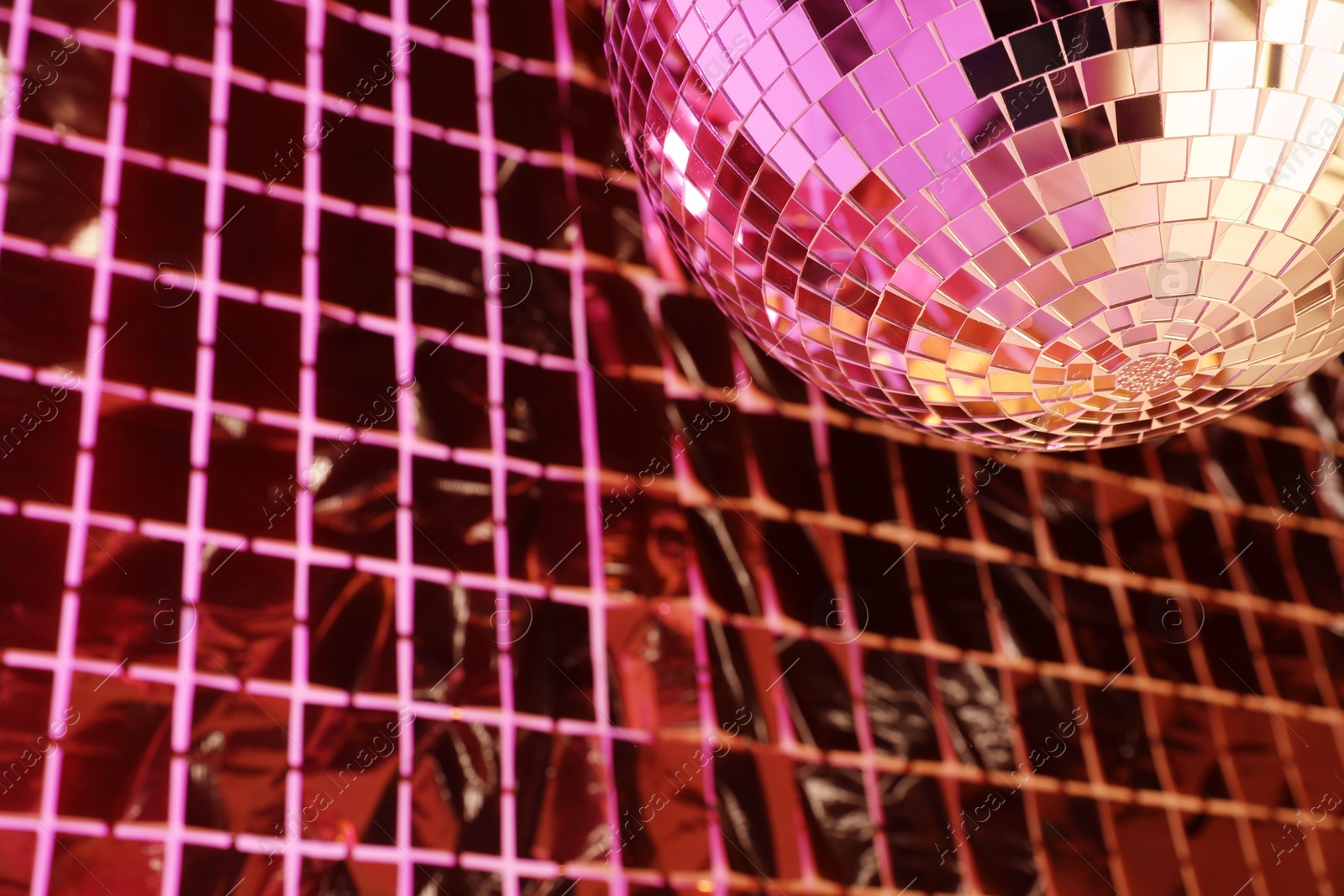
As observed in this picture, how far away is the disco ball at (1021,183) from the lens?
341 millimetres

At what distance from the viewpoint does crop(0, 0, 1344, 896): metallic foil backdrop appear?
1049mm

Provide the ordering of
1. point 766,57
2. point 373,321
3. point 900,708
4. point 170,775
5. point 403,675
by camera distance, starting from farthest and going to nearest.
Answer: point 900,708 < point 373,321 < point 403,675 < point 170,775 < point 766,57

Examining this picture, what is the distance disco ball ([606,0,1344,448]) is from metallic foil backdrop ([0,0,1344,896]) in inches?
33.0

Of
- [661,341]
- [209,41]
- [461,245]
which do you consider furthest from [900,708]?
[209,41]

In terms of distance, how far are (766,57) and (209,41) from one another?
3.66ft

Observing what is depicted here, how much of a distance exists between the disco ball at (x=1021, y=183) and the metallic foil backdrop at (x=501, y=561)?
2.75 ft

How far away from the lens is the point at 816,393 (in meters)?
1.48

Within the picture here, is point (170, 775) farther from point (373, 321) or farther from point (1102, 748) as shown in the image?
point (1102, 748)

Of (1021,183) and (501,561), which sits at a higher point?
(1021,183)

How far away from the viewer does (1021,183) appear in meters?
0.36

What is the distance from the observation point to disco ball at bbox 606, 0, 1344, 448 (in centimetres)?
34

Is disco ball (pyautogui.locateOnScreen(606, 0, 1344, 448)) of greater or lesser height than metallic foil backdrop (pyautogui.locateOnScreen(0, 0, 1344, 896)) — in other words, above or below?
above

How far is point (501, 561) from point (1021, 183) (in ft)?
3.15

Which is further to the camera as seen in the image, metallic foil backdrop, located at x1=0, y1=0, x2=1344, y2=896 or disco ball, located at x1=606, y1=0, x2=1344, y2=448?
metallic foil backdrop, located at x1=0, y1=0, x2=1344, y2=896
